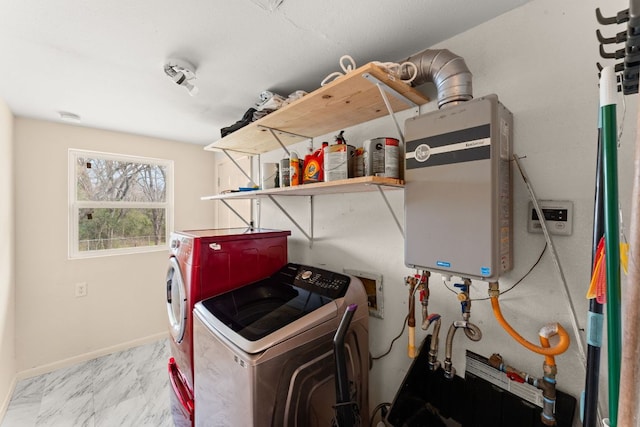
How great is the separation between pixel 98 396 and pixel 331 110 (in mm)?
2929

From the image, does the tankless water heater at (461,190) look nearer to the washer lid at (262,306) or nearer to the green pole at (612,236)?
the green pole at (612,236)

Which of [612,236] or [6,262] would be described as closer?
[612,236]

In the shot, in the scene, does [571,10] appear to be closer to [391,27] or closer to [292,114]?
[391,27]

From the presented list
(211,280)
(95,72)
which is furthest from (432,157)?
(95,72)

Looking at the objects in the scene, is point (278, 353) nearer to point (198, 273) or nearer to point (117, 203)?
point (198, 273)

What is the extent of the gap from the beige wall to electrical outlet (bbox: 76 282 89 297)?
0.42m

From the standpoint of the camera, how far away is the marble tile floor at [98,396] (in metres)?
1.96

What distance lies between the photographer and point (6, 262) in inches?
83.3

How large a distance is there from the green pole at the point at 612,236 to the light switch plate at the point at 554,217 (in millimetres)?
471

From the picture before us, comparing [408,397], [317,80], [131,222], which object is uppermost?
[317,80]

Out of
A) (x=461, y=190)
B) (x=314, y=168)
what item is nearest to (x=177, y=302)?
(x=314, y=168)

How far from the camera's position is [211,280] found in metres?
1.54

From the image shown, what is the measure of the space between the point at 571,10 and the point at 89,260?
12.9ft

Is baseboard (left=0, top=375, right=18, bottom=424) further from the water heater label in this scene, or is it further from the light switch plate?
the light switch plate
